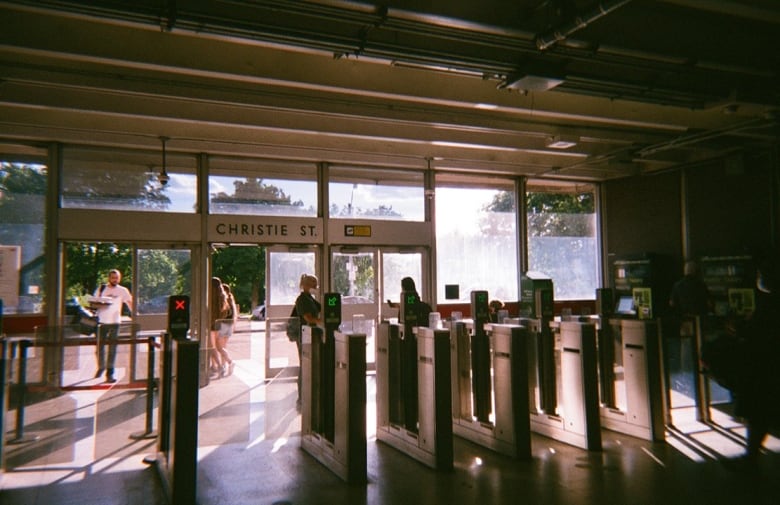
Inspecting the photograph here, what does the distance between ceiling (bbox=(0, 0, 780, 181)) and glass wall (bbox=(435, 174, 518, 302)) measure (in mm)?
1677

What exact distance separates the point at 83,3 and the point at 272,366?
3.54 meters

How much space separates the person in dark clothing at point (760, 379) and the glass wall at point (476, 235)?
19.6ft

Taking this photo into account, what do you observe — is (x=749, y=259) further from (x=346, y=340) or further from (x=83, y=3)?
(x=83, y=3)

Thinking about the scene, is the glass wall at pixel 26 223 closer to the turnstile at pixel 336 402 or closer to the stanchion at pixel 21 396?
the stanchion at pixel 21 396

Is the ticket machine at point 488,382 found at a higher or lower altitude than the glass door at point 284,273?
lower

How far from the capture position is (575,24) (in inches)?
157

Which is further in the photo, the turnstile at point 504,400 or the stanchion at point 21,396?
the stanchion at point 21,396

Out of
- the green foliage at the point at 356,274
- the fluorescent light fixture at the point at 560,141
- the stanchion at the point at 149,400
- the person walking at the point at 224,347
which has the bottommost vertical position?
the stanchion at the point at 149,400

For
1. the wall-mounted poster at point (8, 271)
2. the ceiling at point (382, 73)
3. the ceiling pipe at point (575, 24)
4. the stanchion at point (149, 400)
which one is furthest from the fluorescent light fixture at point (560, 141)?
the wall-mounted poster at point (8, 271)

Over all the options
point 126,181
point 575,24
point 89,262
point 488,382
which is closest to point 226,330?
point 488,382

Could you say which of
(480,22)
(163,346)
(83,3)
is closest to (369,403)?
(163,346)

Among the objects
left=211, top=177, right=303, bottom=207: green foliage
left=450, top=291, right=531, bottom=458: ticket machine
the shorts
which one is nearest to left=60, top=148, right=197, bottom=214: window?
left=211, top=177, right=303, bottom=207: green foliage

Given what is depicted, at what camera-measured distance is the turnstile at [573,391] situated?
4664mm

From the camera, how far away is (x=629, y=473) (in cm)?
403
